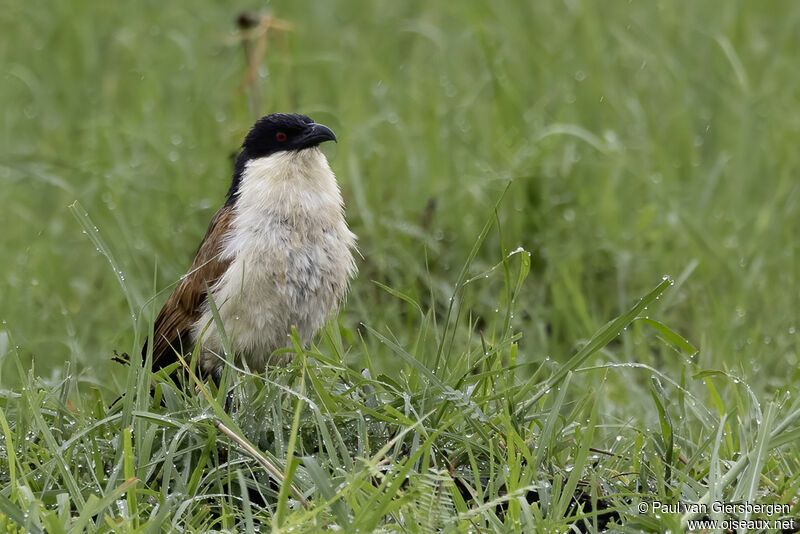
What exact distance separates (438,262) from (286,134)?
66.0 inches

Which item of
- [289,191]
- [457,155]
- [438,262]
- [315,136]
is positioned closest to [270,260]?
[289,191]

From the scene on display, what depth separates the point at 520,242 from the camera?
5867 millimetres

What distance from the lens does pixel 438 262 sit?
19.0 ft

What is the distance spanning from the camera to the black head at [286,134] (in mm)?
4297

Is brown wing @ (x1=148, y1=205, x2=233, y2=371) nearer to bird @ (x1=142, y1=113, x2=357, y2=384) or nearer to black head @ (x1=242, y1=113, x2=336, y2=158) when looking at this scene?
bird @ (x1=142, y1=113, x2=357, y2=384)

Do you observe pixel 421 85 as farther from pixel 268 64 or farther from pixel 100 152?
pixel 100 152

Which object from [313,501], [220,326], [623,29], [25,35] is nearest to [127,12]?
[25,35]

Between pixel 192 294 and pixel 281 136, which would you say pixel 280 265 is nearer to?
pixel 192 294

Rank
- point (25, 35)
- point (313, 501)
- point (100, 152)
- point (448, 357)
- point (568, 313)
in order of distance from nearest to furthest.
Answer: point (313, 501)
point (448, 357)
point (568, 313)
point (100, 152)
point (25, 35)

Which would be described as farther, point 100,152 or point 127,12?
point 127,12

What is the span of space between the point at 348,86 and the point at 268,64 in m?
0.54

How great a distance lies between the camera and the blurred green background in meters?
5.39

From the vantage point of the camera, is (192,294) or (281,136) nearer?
(192,294)

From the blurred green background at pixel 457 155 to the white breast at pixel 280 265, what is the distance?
63 cm
